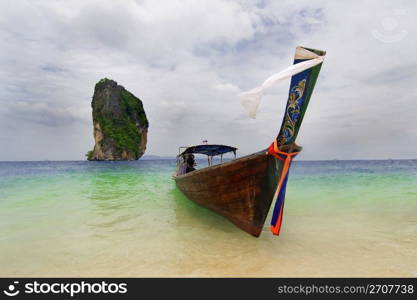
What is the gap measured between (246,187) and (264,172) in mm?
579

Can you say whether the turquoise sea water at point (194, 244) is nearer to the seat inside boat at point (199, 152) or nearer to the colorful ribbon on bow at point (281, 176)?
the colorful ribbon on bow at point (281, 176)

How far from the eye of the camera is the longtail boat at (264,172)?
12.4 feet

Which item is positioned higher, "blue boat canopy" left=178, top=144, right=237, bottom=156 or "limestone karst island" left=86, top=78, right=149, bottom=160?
"limestone karst island" left=86, top=78, right=149, bottom=160

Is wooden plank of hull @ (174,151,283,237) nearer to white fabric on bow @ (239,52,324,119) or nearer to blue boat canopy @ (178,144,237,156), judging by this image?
white fabric on bow @ (239,52,324,119)

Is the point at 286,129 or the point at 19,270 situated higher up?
the point at 286,129

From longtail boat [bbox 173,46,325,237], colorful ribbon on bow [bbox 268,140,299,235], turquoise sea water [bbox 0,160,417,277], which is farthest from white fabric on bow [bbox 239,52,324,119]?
turquoise sea water [bbox 0,160,417,277]

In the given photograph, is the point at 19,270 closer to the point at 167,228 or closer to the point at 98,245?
the point at 98,245

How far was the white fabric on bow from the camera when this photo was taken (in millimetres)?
3680

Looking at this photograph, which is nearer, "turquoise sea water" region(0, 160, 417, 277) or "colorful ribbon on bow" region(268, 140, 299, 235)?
"turquoise sea water" region(0, 160, 417, 277)

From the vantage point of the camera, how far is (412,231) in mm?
5758

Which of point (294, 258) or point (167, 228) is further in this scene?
point (167, 228)

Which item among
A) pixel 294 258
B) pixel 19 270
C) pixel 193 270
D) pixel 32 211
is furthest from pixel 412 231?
pixel 32 211

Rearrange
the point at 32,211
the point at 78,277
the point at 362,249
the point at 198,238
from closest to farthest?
the point at 78,277, the point at 362,249, the point at 198,238, the point at 32,211

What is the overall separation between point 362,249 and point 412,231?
2.31m
